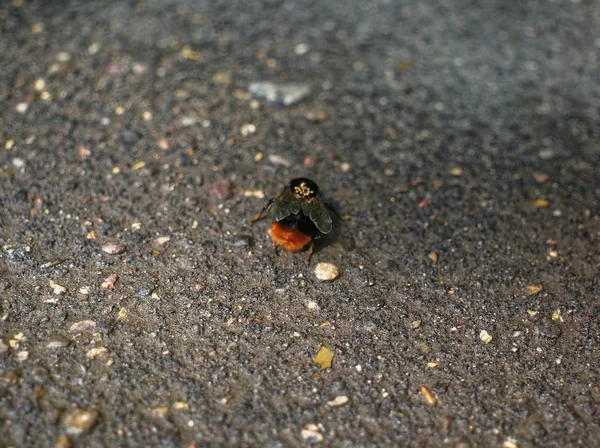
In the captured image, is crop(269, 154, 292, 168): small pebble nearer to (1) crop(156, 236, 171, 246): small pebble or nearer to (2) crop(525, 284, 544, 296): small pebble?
(1) crop(156, 236, 171, 246): small pebble

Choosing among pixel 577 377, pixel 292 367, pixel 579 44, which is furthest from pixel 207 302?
pixel 579 44

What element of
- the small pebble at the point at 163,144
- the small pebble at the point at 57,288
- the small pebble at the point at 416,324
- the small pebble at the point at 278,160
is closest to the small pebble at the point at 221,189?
the small pebble at the point at 278,160

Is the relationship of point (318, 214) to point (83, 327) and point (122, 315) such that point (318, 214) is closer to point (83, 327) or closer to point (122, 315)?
point (122, 315)

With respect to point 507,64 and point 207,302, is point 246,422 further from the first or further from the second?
point 507,64

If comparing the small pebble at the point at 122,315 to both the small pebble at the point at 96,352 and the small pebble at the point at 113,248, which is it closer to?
the small pebble at the point at 96,352

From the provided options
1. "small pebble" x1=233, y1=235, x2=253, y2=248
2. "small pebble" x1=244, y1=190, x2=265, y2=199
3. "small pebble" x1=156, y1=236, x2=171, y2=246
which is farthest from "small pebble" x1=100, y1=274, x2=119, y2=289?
"small pebble" x1=244, y1=190, x2=265, y2=199

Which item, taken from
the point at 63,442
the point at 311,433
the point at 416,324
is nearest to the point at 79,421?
the point at 63,442
